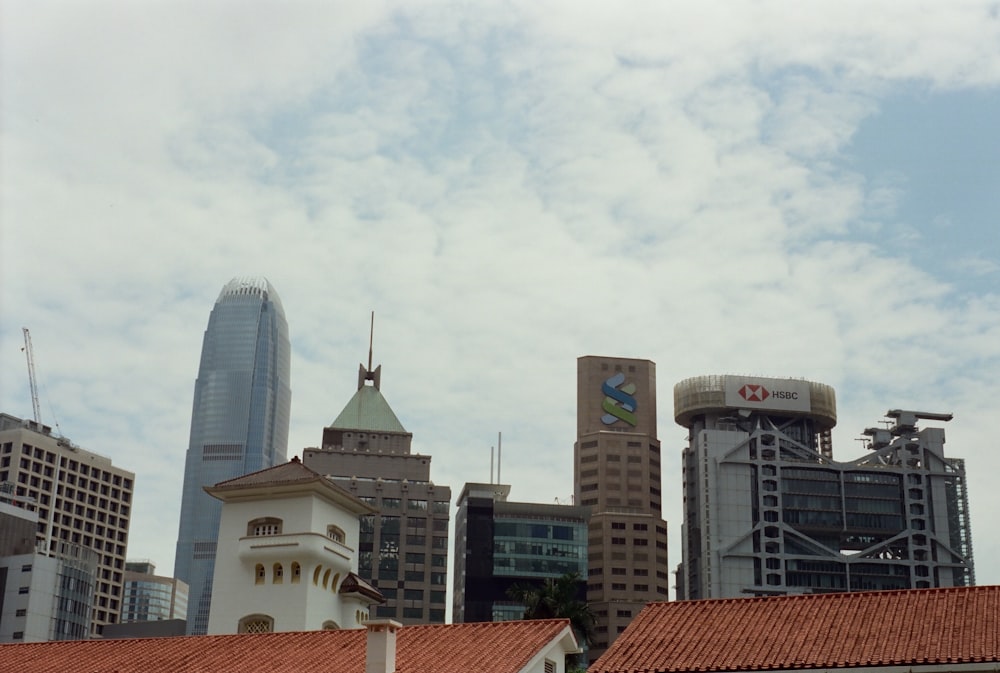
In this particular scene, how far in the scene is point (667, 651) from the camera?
36.6 meters

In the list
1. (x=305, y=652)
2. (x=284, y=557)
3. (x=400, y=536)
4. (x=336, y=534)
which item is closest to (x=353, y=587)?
(x=336, y=534)

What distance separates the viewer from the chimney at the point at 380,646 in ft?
114

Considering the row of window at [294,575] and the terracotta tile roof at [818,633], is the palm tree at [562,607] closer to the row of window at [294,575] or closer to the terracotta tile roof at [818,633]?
the row of window at [294,575]

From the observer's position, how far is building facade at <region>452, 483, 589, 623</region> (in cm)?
19300

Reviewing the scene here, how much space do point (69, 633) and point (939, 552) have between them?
133m

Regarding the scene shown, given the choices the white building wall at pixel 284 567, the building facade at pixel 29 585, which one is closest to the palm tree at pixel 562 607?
the white building wall at pixel 284 567

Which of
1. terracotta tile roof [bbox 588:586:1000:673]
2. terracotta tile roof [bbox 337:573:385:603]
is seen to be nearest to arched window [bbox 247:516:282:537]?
terracotta tile roof [bbox 337:573:385:603]

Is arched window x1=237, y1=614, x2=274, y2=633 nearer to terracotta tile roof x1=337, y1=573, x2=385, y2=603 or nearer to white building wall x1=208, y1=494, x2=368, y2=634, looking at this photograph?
white building wall x1=208, y1=494, x2=368, y2=634

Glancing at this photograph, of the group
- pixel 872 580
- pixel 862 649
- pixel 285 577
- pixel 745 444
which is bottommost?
pixel 862 649

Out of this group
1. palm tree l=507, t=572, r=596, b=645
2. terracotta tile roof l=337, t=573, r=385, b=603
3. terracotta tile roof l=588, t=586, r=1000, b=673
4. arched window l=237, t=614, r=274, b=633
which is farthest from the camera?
Answer: palm tree l=507, t=572, r=596, b=645

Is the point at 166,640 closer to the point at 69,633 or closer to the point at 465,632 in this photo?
the point at 465,632

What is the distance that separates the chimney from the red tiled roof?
178cm

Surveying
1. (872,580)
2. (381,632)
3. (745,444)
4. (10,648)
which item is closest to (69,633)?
(745,444)

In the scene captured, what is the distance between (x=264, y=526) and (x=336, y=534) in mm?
3928
